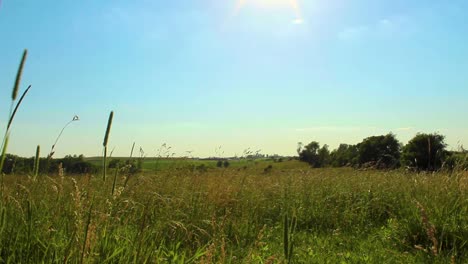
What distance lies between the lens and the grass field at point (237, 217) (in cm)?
276

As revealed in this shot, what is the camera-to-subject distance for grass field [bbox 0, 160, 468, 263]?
2.76 m

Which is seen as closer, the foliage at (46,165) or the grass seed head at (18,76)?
the grass seed head at (18,76)

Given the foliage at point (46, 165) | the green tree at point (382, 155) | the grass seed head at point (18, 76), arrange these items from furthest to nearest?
1. the green tree at point (382, 155)
2. the foliage at point (46, 165)
3. the grass seed head at point (18, 76)

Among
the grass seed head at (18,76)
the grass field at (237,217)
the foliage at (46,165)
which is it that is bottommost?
the grass field at (237,217)

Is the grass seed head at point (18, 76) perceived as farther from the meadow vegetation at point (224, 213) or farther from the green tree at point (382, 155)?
the green tree at point (382, 155)

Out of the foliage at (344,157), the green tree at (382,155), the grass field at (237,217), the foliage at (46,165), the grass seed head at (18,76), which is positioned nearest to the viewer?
the grass seed head at (18,76)

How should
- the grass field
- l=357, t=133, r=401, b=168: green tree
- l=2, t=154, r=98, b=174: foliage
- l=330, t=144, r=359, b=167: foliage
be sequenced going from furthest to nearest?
l=330, t=144, r=359, b=167: foliage
l=357, t=133, r=401, b=168: green tree
l=2, t=154, r=98, b=174: foliage
the grass field

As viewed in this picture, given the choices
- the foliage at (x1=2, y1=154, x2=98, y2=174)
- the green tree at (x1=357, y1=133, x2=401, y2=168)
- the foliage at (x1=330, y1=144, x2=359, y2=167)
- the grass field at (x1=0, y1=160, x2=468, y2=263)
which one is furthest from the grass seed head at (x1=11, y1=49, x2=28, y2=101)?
the foliage at (x1=330, y1=144, x2=359, y2=167)

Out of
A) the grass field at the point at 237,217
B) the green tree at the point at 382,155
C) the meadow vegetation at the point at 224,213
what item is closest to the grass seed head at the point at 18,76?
the meadow vegetation at the point at 224,213

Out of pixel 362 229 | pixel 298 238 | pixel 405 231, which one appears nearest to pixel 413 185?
pixel 362 229

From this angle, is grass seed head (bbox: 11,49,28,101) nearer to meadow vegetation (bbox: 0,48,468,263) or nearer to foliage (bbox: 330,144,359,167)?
meadow vegetation (bbox: 0,48,468,263)

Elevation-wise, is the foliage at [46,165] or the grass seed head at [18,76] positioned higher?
the grass seed head at [18,76]

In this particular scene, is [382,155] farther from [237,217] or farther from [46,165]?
[46,165]

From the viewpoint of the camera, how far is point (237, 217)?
5.88 meters
